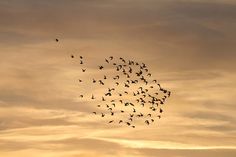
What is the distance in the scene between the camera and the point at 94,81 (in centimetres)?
15188

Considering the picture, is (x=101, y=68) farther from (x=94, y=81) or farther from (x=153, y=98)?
(x=153, y=98)

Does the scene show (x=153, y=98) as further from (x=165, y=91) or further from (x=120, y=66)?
(x=120, y=66)

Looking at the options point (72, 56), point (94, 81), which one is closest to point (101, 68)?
point (94, 81)

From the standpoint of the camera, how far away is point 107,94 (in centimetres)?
15388

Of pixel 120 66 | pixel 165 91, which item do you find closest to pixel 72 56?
pixel 120 66

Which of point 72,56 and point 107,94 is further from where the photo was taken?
point 107,94

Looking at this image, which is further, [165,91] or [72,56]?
[165,91]

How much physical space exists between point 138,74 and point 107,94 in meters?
6.32

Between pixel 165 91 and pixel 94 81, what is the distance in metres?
11.9

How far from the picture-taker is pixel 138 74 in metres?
151

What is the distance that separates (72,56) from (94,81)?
14.2 m

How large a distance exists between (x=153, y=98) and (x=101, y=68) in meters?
13.4

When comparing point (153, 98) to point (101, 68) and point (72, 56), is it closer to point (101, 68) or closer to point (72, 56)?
point (101, 68)

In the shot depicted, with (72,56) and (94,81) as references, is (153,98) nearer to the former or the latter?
(94,81)
